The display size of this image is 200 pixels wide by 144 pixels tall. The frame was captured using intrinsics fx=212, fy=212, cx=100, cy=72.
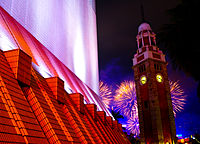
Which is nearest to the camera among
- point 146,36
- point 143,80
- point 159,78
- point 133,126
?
point 159,78

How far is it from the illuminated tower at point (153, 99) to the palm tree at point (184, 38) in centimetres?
3416

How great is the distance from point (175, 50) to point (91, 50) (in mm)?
24689

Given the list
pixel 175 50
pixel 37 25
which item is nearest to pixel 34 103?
pixel 175 50

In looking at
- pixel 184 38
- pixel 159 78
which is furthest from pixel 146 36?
pixel 184 38

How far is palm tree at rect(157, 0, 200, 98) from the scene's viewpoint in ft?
18.2

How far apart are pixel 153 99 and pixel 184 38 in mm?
34576

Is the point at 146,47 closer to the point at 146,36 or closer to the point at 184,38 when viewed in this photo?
the point at 146,36

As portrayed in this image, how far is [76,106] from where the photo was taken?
13406 millimetres

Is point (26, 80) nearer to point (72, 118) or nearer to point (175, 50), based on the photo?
point (72, 118)

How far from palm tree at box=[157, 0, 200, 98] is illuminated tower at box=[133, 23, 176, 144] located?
34157mm

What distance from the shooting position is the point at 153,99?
128ft

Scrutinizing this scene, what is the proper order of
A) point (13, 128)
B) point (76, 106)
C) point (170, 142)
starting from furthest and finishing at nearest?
point (170, 142) < point (76, 106) < point (13, 128)

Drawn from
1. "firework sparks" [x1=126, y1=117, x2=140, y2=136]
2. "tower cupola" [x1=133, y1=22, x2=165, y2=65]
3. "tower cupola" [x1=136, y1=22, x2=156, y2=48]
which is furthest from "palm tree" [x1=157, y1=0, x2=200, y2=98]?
"tower cupola" [x1=136, y1=22, x2=156, y2=48]

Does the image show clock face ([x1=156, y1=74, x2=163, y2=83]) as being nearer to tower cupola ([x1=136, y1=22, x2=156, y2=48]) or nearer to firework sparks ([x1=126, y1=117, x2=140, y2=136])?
tower cupola ([x1=136, y1=22, x2=156, y2=48])
